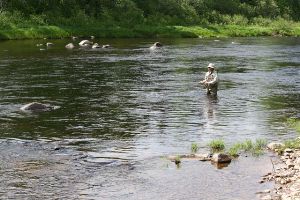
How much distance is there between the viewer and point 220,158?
16938 millimetres

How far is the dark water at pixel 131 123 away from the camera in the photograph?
15.1m

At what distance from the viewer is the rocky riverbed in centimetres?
1388

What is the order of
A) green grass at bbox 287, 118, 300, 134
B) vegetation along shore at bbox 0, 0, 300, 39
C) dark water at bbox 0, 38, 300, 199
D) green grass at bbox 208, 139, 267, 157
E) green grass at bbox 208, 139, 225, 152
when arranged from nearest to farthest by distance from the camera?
1. dark water at bbox 0, 38, 300, 199
2. green grass at bbox 208, 139, 267, 157
3. green grass at bbox 208, 139, 225, 152
4. green grass at bbox 287, 118, 300, 134
5. vegetation along shore at bbox 0, 0, 300, 39

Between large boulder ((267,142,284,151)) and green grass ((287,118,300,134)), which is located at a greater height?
large boulder ((267,142,284,151))

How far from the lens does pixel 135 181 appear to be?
15359 millimetres

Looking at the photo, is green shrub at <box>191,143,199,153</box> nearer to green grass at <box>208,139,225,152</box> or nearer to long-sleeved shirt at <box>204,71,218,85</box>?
green grass at <box>208,139,225,152</box>

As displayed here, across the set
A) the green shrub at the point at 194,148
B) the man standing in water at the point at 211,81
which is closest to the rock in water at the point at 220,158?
the green shrub at the point at 194,148

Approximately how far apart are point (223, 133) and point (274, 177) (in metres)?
5.28

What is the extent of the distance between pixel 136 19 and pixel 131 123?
205ft

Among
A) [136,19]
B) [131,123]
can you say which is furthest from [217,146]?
[136,19]

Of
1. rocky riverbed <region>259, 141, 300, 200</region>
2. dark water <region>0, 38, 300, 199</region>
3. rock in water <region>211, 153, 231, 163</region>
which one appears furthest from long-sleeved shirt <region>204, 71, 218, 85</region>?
rock in water <region>211, 153, 231, 163</region>

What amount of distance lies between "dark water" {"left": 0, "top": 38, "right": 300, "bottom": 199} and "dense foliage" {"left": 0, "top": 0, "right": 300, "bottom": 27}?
3194cm

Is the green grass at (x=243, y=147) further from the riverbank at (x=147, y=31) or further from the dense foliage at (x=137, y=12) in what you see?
the dense foliage at (x=137, y=12)

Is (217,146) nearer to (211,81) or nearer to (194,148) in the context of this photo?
(194,148)
